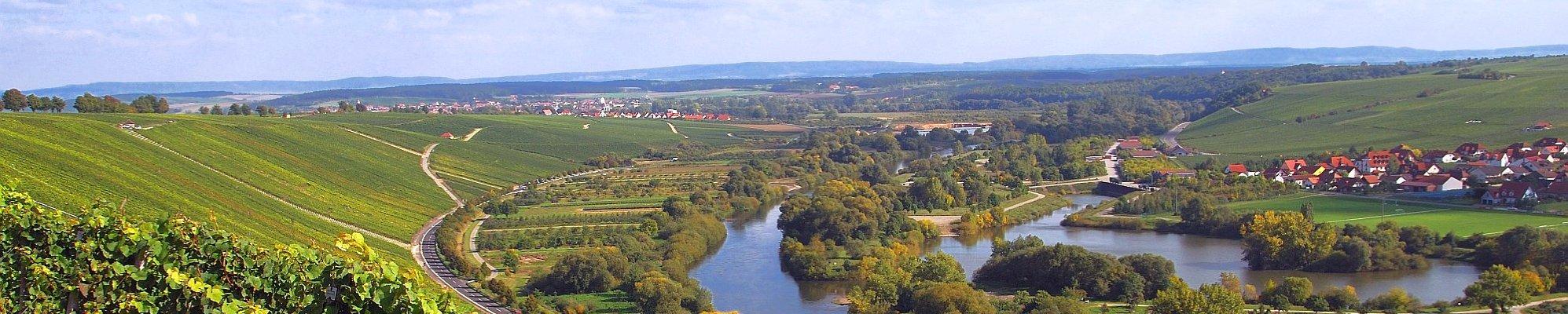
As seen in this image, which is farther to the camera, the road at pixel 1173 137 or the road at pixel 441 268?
the road at pixel 1173 137

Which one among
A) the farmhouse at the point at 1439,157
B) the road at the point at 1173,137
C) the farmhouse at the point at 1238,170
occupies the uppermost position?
the farmhouse at the point at 1439,157

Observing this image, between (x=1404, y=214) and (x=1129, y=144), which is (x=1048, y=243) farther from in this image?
(x=1129, y=144)

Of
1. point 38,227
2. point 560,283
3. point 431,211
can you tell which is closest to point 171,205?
point 560,283

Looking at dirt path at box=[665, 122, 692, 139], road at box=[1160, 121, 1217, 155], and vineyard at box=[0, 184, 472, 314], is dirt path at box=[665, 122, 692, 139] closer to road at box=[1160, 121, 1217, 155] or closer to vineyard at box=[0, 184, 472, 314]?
road at box=[1160, 121, 1217, 155]

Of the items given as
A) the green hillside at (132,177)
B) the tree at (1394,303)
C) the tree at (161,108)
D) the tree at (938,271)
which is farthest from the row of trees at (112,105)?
the tree at (1394,303)

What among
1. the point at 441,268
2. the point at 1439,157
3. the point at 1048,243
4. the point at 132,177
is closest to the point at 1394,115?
the point at 1439,157

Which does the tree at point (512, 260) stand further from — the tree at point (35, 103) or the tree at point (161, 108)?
the tree at point (161, 108)

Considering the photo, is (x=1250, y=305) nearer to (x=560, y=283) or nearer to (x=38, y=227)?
(x=560, y=283)
